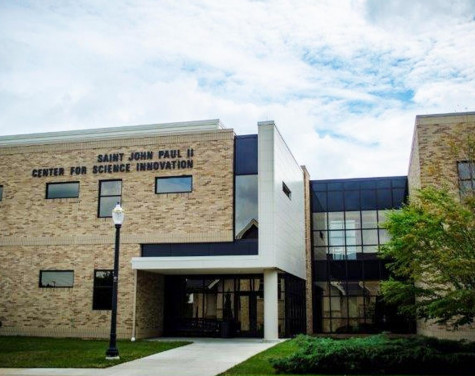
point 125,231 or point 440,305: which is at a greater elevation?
point 125,231

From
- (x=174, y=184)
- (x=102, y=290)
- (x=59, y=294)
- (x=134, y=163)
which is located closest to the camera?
(x=102, y=290)

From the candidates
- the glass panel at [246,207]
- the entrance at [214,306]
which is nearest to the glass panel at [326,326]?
the entrance at [214,306]

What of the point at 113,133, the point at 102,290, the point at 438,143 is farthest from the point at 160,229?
the point at 438,143

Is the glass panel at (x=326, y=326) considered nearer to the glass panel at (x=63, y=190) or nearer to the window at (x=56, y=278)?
the window at (x=56, y=278)

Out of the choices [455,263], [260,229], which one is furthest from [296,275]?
[455,263]

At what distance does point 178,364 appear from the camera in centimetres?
1780

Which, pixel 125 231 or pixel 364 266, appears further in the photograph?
pixel 364 266

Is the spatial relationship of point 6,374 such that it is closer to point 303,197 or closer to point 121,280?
point 121,280

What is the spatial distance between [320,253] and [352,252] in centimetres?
211

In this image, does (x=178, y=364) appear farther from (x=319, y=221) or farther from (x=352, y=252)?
(x=319, y=221)

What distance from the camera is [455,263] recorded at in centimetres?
1473

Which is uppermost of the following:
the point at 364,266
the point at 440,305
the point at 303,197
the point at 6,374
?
the point at 303,197

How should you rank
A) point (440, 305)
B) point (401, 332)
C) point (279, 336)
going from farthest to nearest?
1. point (401, 332)
2. point (279, 336)
3. point (440, 305)

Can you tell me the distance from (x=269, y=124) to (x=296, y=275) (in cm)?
953
